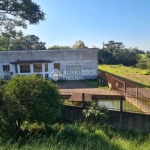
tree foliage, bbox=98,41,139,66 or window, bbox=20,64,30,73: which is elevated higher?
tree foliage, bbox=98,41,139,66

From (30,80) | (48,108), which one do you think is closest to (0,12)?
(30,80)

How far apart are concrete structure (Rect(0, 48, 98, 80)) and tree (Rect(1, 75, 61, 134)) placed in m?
18.0

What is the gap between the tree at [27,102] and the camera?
630cm

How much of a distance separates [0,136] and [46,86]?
2.63 m

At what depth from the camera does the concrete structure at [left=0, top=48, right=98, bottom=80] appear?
24844 mm

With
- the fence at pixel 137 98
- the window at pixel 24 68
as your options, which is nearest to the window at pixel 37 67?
the window at pixel 24 68

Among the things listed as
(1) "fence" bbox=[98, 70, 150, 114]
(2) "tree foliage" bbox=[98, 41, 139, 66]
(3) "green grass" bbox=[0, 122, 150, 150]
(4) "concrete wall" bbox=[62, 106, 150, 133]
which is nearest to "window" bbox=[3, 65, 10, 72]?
(1) "fence" bbox=[98, 70, 150, 114]

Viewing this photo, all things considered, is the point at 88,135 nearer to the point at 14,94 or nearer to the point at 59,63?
the point at 14,94

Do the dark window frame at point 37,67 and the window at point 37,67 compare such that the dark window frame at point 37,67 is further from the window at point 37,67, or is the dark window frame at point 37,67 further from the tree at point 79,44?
the tree at point 79,44

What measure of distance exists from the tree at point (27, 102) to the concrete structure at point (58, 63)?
58.9 feet

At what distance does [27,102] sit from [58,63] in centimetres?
1895

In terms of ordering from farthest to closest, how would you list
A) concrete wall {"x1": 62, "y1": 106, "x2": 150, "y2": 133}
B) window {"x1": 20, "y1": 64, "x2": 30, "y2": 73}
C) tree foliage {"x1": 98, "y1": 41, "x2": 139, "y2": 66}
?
tree foliage {"x1": 98, "y1": 41, "x2": 139, "y2": 66} < window {"x1": 20, "y1": 64, "x2": 30, "y2": 73} < concrete wall {"x1": 62, "y1": 106, "x2": 150, "y2": 133}

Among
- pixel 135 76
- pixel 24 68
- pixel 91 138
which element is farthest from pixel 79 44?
pixel 91 138

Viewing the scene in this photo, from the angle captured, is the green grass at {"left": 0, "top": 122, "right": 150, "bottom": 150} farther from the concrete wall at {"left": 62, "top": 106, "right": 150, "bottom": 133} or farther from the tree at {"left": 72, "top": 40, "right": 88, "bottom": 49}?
the tree at {"left": 72, "top": 40, "right": 88, "bottom": 49}
